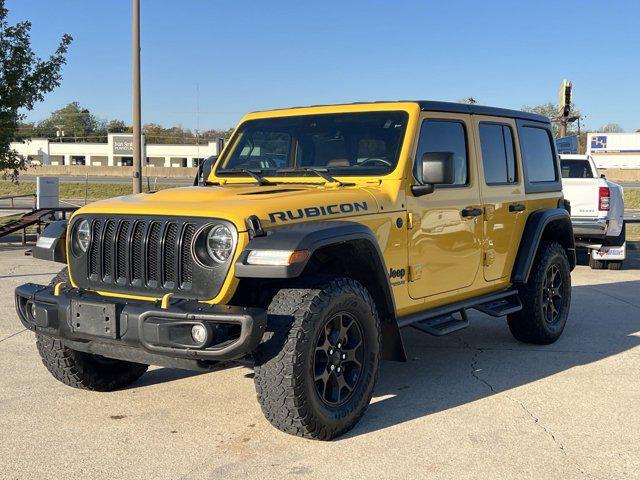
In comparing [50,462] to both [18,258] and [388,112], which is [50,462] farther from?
[18,258]

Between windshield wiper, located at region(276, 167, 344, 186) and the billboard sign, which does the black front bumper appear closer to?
windshield wiper, located at region(276, 167, 344, 186)

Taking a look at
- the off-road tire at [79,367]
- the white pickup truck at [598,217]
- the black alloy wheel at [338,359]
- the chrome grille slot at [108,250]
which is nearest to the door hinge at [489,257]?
the black alloy wheel at [338,359]

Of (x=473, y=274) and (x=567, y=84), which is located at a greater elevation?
(x=567, y=84)

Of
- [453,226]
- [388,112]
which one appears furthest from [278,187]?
[453,226]

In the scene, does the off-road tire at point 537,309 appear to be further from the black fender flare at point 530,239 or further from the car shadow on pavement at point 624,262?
the car shadow on pavement at point 624,262

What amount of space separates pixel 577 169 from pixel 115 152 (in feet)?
241

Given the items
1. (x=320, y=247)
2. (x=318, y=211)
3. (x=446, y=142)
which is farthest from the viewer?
(x=446, y=142)

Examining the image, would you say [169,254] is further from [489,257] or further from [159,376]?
[489,257]

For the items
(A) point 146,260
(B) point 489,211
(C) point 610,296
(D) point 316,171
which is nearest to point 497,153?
(B) point 489,211

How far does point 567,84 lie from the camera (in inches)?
794

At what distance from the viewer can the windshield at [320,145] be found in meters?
4.82

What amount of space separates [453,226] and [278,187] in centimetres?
131

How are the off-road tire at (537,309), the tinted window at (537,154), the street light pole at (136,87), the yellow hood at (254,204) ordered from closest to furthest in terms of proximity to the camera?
the yellow hood at (254,204)
the off-road tire at (537,309)
the tinted window at (537,154)
the street light pole at (136,87)

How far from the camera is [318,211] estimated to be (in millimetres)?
4062
